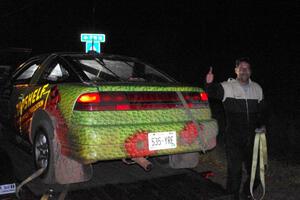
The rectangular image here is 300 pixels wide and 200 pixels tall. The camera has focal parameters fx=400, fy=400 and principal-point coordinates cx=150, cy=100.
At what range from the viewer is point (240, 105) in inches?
162

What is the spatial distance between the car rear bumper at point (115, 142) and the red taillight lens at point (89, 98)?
0.25 m

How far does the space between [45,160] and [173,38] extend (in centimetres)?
2577

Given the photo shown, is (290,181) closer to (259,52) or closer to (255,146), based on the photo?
(255,146)

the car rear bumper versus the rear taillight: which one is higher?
the rear taillight

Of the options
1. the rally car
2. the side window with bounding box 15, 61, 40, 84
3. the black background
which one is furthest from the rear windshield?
the black background

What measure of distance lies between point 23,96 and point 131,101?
176 centimetres

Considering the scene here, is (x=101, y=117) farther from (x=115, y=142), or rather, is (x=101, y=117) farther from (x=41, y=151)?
(x=41, y=151)

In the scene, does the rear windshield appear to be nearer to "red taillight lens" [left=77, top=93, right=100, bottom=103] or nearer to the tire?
"red taillight lens" [left=77, top=93, right=100, bottom=103]

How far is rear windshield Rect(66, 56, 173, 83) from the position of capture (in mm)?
4355

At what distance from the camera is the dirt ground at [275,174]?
471 centimetres

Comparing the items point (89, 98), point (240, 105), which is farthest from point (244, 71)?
point (89, 98)

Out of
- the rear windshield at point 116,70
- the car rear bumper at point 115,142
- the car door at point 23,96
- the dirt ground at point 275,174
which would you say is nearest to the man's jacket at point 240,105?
the car rear bumper at point 115,142

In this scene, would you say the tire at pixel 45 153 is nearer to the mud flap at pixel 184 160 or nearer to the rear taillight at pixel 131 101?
the rear taillight at pixel 131 101

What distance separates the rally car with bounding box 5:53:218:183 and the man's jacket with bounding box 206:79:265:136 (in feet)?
0.84
